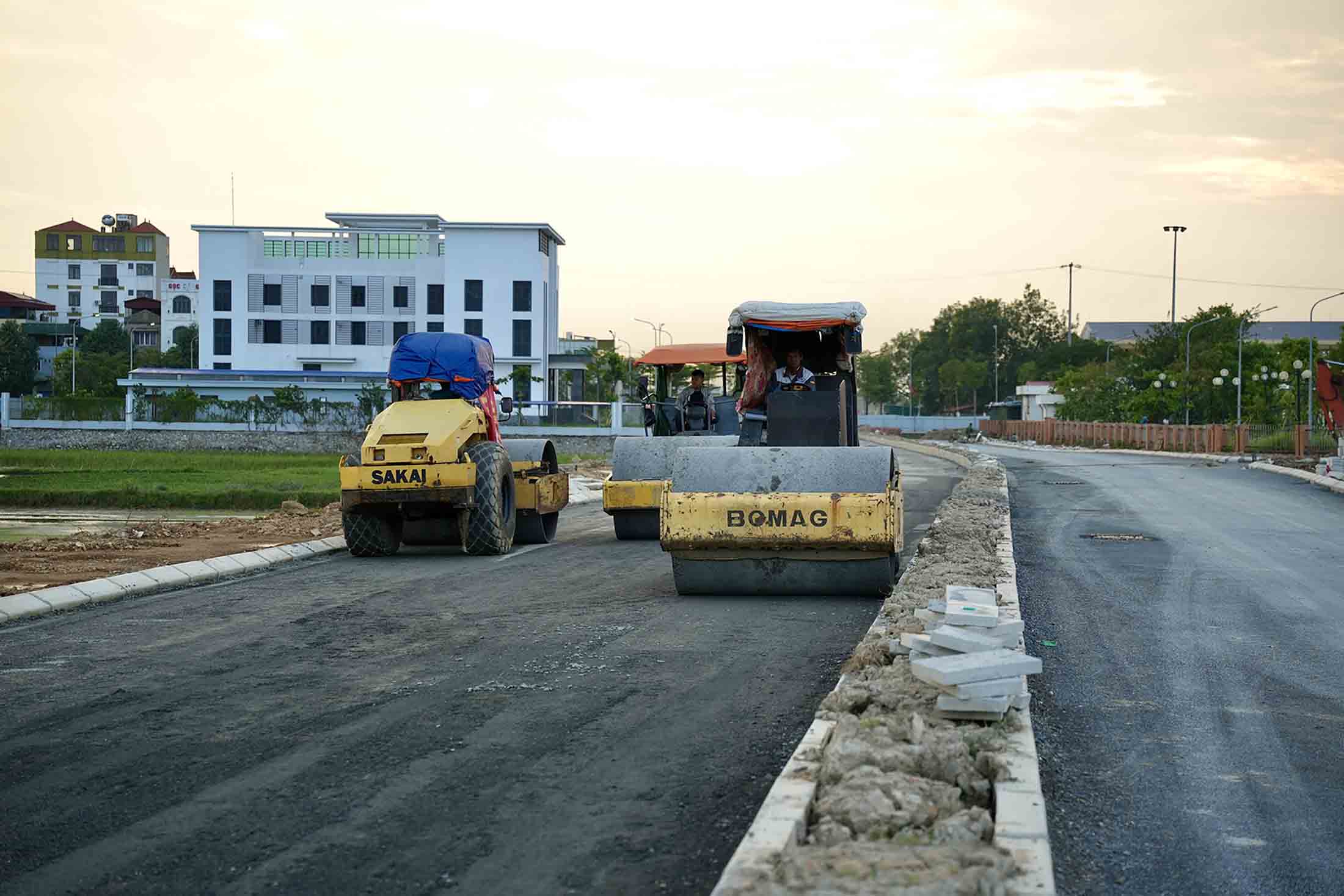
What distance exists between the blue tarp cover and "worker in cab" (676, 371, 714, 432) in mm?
4527

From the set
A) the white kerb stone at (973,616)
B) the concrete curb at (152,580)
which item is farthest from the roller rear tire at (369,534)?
the white kerb stone at (973,616)

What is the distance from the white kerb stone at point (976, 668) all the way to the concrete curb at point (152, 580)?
25.0ft

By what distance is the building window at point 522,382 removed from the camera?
256 feet

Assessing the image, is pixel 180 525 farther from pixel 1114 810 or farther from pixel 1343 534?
pixel 1114 810

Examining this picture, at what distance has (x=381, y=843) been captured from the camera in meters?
5.04

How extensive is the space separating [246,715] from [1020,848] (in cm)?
434

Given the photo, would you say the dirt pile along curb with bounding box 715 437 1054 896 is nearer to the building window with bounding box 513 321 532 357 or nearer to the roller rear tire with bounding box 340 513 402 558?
the roller rear tire with bounding box 340 513 402 558

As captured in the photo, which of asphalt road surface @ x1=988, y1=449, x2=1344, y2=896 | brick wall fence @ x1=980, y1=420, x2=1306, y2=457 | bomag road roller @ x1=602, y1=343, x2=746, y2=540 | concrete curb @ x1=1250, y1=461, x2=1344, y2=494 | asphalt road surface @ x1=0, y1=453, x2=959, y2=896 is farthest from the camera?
brick wall fence @ x1=980, y1=420, x2=1306, y2=457

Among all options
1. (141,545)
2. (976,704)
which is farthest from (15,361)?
(976,704)

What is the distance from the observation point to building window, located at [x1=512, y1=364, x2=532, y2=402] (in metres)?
78.1

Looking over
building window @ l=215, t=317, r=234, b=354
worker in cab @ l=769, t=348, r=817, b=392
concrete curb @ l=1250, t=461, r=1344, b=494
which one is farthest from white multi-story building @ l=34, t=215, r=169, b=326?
worker in cab @ l=769, t=348, r=817, b=392

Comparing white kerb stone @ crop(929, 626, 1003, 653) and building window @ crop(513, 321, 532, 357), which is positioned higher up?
building window @ crop(513, 321, 532, 357)

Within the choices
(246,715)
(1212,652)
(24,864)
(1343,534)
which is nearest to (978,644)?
(1212,652)

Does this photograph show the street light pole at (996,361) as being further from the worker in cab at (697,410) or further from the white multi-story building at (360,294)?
the worker in cab at (697,410)
